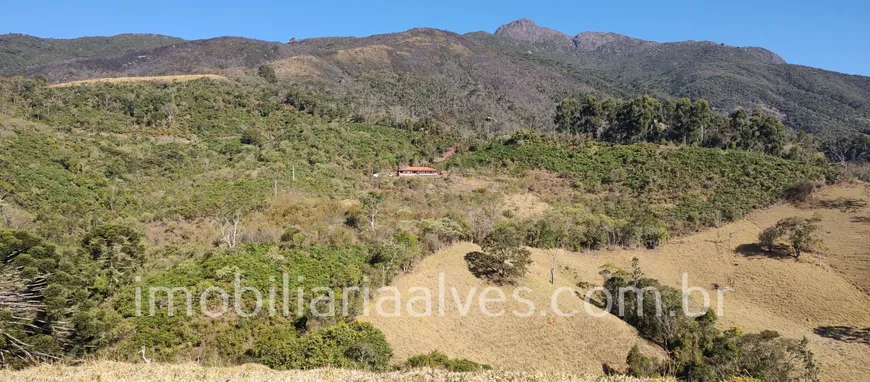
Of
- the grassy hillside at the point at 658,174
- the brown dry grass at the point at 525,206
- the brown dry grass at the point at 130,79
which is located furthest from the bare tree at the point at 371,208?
the brown dry grass at the point at 130,79

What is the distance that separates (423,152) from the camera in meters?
52.4

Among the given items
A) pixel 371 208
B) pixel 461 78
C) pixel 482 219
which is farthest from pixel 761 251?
pixel 461 78

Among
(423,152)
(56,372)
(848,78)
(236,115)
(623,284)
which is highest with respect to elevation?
(848,78)

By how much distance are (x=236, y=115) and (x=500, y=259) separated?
1609 inches

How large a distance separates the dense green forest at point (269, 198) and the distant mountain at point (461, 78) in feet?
61.7

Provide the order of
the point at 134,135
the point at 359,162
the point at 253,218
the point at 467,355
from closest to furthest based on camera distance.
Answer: the point at 467,355, the point at 253,218, the point at 134,135, the point at 359,162

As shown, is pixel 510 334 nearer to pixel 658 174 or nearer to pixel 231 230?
pixel 231 230

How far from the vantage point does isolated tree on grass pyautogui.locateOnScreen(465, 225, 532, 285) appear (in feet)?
71.9

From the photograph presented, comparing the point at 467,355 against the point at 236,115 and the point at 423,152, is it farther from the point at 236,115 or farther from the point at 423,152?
the point at 236,115

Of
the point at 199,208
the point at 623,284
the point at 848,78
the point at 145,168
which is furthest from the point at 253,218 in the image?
the point at 848,78

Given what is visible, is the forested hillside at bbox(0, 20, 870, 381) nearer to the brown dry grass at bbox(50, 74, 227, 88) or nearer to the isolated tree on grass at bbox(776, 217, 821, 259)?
the isolated tree on grass at bbox(776, 217, 821, 259)

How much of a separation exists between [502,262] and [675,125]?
41.7 metres

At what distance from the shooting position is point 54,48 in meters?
135

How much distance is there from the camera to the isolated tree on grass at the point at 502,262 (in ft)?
71.9
